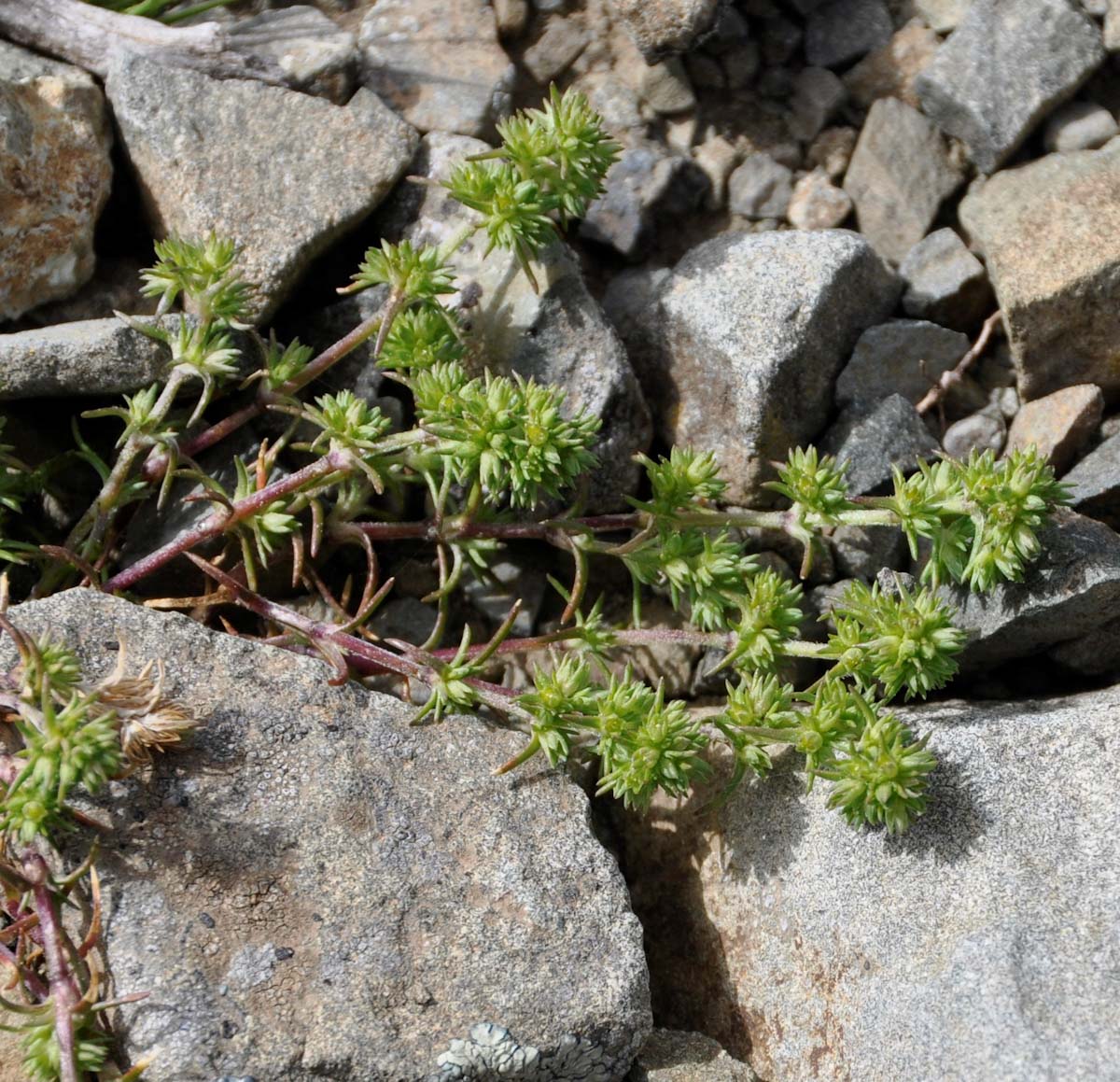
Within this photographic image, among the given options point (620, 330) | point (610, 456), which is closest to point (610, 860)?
point (610, 456)

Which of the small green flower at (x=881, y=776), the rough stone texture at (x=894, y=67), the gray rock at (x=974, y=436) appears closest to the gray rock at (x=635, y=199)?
the rough stone texture at (x=894, y=67)

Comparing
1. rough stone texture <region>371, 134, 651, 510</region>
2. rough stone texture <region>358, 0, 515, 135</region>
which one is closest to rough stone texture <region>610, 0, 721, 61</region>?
rough stone texture <region>358, 0, 515, 135</region>

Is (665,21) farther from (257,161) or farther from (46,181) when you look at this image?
(46,181)

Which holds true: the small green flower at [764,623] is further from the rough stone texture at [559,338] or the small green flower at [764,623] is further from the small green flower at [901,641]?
the rough stone texture at [559,338]

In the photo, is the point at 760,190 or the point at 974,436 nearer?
the point at 974,436

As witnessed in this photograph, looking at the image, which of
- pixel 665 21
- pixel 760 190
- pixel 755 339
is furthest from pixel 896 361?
pixel 665 21

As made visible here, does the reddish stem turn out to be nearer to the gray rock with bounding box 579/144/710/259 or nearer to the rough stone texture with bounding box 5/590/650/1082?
the rough stone texture with bounding box 5/590/650/1082

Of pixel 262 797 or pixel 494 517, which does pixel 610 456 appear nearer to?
pixel 494 517
